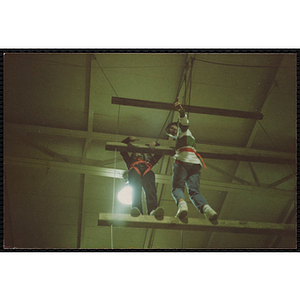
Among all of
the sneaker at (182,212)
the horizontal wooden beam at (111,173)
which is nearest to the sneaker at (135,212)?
the sneaker at (182,212)

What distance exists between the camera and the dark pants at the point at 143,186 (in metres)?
2.78

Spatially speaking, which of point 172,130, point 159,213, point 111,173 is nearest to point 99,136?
point 111,173

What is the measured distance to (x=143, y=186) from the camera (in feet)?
9.66

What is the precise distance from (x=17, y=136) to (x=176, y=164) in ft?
6.65

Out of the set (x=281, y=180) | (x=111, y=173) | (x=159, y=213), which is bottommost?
(x=159, y=213)

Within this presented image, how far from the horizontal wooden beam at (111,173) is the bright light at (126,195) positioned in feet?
1.08

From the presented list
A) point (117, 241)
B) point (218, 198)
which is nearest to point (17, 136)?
point (117, 241)

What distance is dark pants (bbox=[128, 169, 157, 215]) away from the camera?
278 cm

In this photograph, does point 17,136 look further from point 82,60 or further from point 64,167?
point 82,60

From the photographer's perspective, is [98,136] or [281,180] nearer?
[281,180]

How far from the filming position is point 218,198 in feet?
11.8

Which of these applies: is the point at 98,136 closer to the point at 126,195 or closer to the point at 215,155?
the point at 126,195

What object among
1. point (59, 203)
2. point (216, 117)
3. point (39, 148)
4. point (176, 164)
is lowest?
point (59, 203)

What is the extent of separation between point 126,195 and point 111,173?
55 cm
